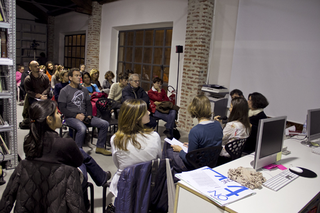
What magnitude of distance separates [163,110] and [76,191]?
319 centimetres

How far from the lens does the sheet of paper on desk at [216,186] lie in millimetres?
1492

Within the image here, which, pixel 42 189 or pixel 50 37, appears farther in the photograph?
pixel 50 37

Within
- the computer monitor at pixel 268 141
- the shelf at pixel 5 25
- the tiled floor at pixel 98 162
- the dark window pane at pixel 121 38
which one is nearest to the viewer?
the computer monitor at pixel 268 141

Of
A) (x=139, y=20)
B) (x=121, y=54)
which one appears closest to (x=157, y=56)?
(x=139, y=20)

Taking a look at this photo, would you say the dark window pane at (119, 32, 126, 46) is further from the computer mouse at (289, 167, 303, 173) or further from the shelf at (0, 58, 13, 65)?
the computer mouse at (289, 167, 303, 173)

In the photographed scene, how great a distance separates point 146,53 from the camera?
710cm

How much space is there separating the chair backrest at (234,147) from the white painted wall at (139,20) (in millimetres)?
3705

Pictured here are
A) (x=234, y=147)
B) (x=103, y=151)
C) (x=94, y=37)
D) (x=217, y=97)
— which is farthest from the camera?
(x=94, y=37)

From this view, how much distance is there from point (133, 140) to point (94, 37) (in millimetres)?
7803

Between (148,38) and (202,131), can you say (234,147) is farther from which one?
(148,38)

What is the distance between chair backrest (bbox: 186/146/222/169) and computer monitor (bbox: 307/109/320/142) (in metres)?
1.32

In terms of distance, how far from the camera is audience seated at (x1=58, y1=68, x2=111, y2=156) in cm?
348

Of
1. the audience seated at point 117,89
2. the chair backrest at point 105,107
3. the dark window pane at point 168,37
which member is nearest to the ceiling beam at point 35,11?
the dark window pane at point 168,37

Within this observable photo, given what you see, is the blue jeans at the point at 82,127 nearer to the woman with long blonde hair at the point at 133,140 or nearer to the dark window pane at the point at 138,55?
the woman with long blonde hair at the point at 133,140
